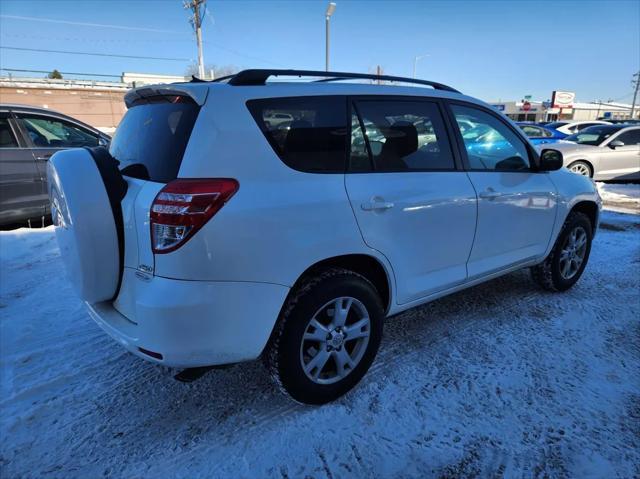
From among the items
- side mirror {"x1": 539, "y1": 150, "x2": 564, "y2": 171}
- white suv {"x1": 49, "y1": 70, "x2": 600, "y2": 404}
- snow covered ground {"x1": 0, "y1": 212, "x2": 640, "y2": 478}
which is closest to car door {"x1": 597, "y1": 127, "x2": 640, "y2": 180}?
side mirror {"x1": 539, "y1": 150, "x2": 564, "y2": 171}

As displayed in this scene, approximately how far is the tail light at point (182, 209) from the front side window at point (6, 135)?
5102 mm

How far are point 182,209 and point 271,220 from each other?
403 mm

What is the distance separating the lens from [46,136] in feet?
19.6

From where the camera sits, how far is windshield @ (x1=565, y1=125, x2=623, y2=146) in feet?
37.0

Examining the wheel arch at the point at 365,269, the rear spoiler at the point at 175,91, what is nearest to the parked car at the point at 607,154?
the wheel arch at the point at 365,269

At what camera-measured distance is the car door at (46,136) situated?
5766 millimetres

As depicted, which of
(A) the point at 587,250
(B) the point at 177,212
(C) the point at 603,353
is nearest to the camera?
(B) the point at 177,212

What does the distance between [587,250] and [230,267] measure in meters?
3.84

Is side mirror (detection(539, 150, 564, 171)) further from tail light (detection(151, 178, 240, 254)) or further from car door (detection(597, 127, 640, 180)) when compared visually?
car door (detection(597, 127, 640, 180))

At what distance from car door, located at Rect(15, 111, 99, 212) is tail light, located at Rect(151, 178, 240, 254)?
4.90 meters

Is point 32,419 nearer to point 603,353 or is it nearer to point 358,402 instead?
point 358,402

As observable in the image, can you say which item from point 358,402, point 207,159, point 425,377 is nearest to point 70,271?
point 207,159

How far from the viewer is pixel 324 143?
91.4 inches

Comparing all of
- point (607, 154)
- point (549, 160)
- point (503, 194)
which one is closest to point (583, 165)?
point (607, 154)
